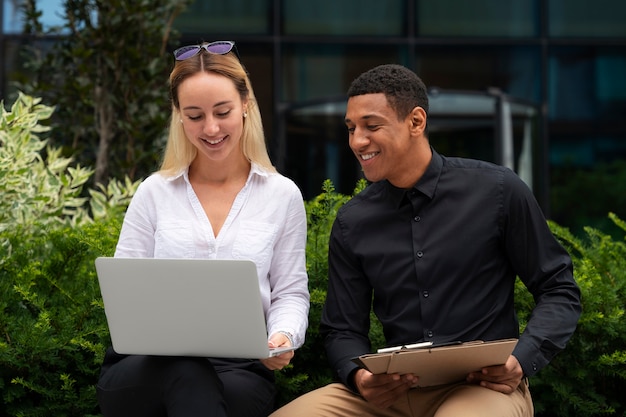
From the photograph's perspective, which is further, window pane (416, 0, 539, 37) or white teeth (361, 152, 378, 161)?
window pane (416, 0, 539, 37)

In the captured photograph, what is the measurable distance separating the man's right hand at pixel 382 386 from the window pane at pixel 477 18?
8503 millimetres

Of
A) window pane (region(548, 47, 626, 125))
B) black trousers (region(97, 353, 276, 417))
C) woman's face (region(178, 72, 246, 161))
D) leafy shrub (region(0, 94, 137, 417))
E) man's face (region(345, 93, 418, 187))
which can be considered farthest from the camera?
window pane (region(548, 47, 626, 125))

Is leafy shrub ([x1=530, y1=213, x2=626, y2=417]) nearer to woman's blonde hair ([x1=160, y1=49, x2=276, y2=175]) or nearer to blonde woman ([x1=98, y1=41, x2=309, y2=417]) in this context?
blonde woman ([x1=98, y1=41, x2=309, y2=417])

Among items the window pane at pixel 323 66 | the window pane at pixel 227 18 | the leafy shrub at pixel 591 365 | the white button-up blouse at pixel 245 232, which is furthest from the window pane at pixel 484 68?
the white button-up blouse at pixel 245 232

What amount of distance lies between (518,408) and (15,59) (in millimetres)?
8787

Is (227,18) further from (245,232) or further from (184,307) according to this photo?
(184,307)

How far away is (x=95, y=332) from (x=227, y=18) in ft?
25.5

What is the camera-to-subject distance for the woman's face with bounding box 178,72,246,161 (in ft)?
9.98

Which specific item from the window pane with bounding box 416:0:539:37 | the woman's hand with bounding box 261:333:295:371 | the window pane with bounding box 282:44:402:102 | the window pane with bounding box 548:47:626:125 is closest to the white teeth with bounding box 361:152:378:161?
the woman's hand with bounding box 261:333:295:371

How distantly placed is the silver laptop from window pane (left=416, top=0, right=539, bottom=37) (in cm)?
872

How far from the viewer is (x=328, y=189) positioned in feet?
12.1

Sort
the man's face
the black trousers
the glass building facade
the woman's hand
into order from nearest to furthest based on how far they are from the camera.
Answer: the black trousers < the woman's hand < the man's face < the glass building facade

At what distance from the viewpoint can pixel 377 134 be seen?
2.91 m

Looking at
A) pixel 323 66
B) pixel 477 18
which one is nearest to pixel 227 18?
pixel 323 66
